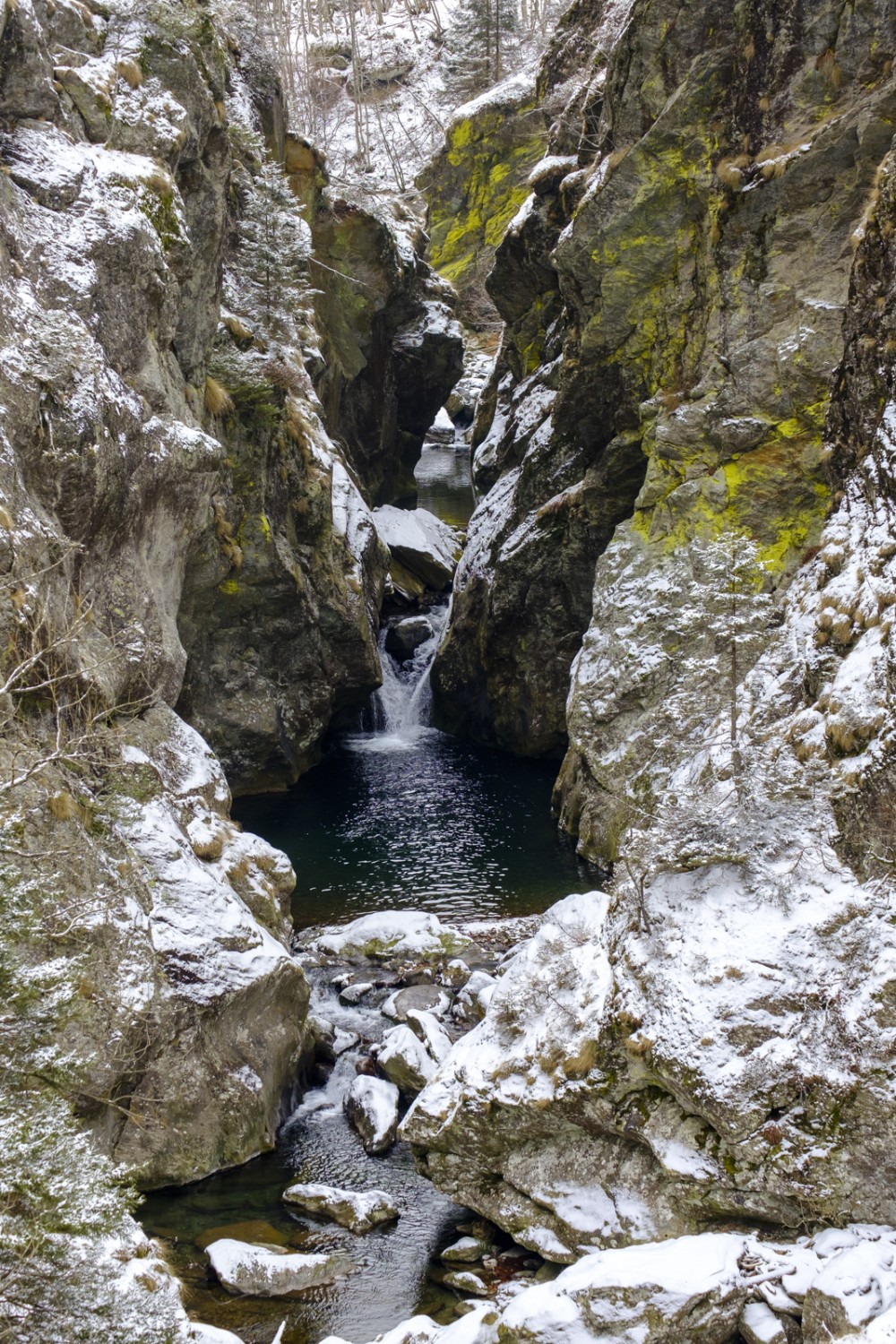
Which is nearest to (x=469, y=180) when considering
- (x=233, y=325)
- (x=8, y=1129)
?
(x=233, y=325)

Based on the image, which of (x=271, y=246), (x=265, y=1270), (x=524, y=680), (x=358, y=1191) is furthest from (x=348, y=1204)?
(x=271, y=246)

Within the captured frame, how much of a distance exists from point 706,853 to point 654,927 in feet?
3.00

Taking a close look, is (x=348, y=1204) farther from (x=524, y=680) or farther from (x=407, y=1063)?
(x=524, y=680)

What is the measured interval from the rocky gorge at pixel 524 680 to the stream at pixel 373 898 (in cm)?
29

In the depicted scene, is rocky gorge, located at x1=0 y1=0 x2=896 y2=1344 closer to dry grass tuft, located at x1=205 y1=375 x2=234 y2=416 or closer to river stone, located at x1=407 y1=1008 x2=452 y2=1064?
river stone, located at x1=407 y1=1008 x2=452 y2=1064

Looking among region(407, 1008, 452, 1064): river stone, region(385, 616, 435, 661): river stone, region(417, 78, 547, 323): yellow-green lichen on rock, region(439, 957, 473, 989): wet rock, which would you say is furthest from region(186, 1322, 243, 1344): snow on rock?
region(417, 78, 547, 323): yellow-green lichen on rock

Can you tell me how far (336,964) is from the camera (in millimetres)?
16125

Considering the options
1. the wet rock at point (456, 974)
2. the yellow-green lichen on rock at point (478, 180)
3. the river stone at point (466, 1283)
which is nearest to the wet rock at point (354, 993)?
the wet rock at point (456, 974)

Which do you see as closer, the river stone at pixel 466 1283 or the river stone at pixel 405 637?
the river stone at pixel 466 1283

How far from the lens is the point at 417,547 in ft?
115

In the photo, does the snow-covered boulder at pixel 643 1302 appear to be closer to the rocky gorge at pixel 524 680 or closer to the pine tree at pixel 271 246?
the rocky gorge at pixel 524 680

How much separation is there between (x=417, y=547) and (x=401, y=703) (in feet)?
22.4

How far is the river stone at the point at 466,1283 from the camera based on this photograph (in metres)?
8.87

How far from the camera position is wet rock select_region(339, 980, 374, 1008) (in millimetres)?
14961
